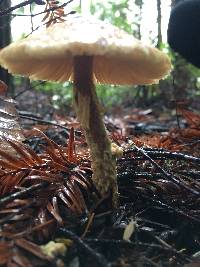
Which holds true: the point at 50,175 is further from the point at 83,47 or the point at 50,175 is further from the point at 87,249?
the point at 83,47

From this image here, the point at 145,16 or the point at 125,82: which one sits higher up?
the point at 125,82

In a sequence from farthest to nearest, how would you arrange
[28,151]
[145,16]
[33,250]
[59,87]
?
[59,87]
[145,16]
[28,151]
[33,250]

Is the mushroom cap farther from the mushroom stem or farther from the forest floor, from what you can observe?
the forest floor

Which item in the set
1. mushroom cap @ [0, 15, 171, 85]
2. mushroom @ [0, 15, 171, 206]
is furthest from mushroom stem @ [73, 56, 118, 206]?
mushroom cap @ [0, 15, 171, 85]

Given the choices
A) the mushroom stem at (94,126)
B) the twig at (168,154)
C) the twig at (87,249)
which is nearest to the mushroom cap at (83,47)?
the mushroom stem at (94,126)

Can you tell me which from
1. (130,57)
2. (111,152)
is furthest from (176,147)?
(130,57)

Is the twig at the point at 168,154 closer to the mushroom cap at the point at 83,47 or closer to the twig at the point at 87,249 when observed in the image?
the mushroom cap at the point at 83,47

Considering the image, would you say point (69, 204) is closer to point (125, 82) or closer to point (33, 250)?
point (33, 250)

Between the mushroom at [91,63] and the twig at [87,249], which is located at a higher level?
the mushroom at [91,63]
